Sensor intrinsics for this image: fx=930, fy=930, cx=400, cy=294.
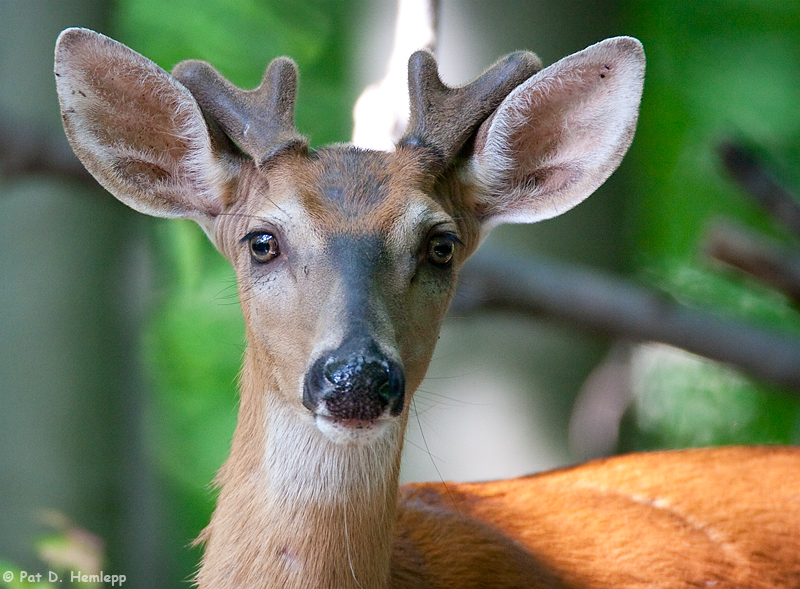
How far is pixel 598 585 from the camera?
10.2 ft

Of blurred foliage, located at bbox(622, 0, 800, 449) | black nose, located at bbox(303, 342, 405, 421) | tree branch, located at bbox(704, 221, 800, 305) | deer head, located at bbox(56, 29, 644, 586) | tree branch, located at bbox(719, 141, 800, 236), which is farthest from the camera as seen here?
blurred foliage, located at bbox(622, 0, 800, 449)

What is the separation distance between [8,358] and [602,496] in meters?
3.74

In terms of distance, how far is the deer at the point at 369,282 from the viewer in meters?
2.62

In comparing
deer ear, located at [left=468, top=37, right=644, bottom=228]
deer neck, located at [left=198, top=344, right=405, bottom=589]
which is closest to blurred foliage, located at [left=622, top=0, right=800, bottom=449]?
deer ear, located at [left=468, top=37, right=644, bottom=228]

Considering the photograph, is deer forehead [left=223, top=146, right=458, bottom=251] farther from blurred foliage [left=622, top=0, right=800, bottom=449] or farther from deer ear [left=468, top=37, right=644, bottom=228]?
blurred foliage [left=622, top=0, right=800, bottom=449]

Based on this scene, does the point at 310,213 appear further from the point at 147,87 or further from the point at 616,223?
the point at 616,223

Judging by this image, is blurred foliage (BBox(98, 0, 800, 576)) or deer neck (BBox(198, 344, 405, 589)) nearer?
deer neck (BBox(198, 344, 405, 589))

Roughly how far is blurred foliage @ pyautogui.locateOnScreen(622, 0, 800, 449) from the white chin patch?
6.06m

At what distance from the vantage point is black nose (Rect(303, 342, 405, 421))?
2.31 m

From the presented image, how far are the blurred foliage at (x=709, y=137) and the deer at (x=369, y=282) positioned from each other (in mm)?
4991

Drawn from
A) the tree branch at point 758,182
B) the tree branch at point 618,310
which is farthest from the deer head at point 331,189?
the tree branch at point 758,182

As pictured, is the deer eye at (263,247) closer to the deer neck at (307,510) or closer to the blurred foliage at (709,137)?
the deer neck at (307,510)

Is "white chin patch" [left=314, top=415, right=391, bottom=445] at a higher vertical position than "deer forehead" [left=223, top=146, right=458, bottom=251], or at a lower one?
lower

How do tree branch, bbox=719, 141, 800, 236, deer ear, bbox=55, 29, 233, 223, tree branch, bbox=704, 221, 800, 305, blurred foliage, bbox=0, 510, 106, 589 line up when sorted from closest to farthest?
deer ear, bbox=55, 29, 233, 223 < blurred foliage, bbox=0, 510, 106, 589 < tree branch, bbox=704, 221, 800, 305 < tree branch, bbox=719, 141, 800, 236
